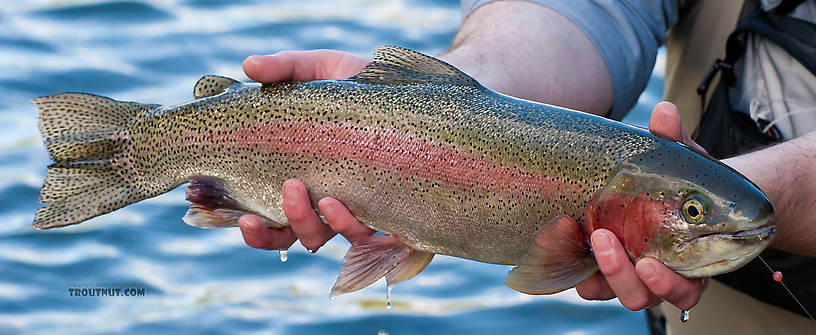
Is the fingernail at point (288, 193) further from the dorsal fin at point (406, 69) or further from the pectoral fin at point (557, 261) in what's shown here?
the pectoral fin at point (557, 261)

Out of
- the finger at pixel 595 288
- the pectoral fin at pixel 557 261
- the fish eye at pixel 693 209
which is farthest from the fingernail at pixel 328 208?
the fish eye at pixel 693 209

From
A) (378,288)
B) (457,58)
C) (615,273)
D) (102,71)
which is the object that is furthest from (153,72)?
(615,273)

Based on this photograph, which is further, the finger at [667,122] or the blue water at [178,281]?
the blue water at [178,281]

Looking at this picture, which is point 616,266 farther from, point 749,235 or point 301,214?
point 301,214

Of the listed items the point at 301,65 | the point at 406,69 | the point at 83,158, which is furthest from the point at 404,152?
the point at 83,158

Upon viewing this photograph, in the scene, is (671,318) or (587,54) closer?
(587,54)

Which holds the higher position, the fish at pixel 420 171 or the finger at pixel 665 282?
the fish at pixel 420 171

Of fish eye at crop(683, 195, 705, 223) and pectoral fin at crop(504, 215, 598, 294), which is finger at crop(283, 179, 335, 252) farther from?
fish eye at crop(683, 195, 705, 223)

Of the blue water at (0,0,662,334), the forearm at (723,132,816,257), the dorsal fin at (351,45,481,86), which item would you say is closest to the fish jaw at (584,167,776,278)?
the forearm at (723,132,816,257)

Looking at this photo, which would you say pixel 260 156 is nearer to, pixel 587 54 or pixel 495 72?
pixel 495 72
